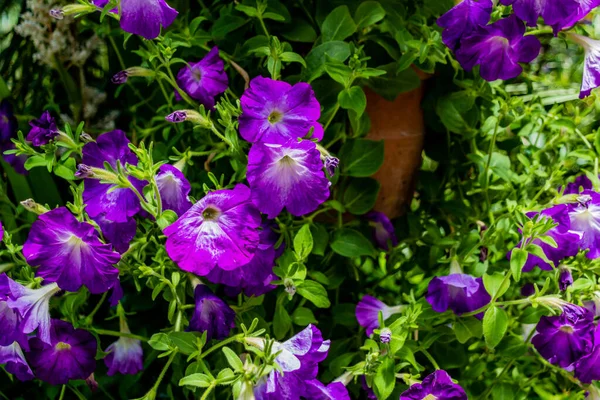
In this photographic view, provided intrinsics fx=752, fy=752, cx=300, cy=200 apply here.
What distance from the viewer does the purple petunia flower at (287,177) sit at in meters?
0.89

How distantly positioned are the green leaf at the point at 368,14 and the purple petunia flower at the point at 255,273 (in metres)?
0.33

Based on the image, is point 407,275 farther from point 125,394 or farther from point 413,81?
point 125,394

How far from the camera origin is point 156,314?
1211mm

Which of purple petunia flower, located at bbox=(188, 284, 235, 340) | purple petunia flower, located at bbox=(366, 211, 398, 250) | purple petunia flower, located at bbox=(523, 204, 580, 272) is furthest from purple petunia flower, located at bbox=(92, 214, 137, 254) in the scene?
purple petunia flower, located at bbox=(523, 204, 580, 272)

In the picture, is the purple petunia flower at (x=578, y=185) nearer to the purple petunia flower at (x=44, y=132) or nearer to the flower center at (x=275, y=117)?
the flower center at (x=275, y=117)

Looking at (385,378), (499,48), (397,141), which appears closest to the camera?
(385,378)

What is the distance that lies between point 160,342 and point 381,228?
0.43 m

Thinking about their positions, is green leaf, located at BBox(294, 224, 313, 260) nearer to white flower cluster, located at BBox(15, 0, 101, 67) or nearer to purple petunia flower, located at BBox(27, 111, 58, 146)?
purple petunia flower, located at BBox(27, 111, 58, 146)

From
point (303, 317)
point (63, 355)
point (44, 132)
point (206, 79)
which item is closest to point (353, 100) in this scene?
point (206, 79)

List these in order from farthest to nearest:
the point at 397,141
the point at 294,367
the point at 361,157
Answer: the point at 397,141 < the point at 361,157 < the point at 294,367

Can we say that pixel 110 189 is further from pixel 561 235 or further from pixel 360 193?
pixel 561 235

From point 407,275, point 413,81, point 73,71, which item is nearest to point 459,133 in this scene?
point 413,81

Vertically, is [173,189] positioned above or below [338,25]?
below

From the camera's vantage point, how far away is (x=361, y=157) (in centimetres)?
112
